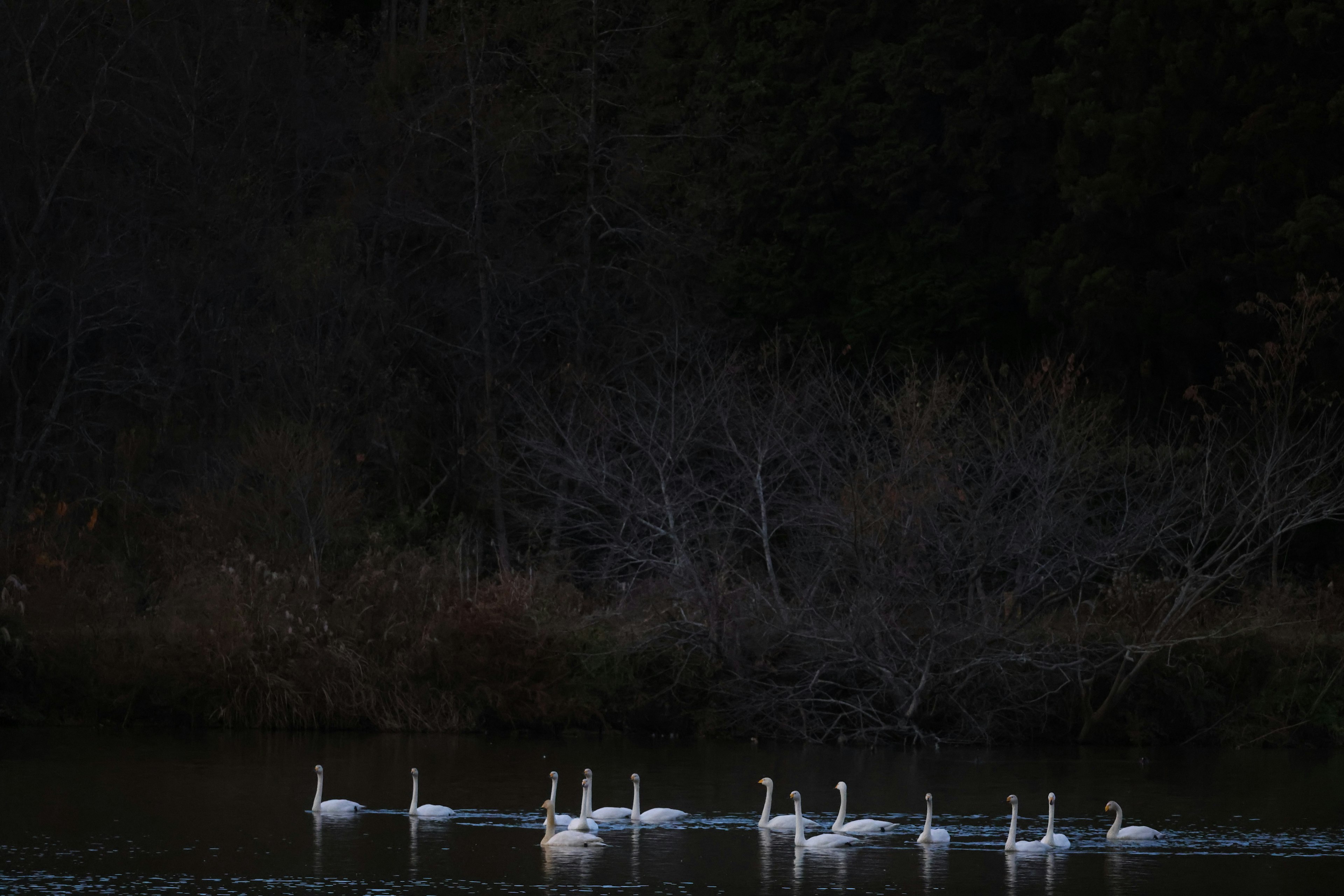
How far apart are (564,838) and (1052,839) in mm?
4833

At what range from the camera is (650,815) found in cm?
2172

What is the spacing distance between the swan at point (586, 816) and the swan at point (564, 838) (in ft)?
0.72

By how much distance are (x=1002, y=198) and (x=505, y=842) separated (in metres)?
23.4

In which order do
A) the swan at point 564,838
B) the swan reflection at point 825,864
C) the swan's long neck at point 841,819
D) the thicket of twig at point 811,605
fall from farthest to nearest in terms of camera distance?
1. the thicket of twig at point 811,605
2. the swan's long neck at point 841,819
3. the swan at point 564,838
4. the swan reflection at point 825,864

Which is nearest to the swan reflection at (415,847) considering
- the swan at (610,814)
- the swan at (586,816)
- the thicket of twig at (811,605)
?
the swan at (586,816)

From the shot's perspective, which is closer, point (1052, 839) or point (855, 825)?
point (1052, 839)

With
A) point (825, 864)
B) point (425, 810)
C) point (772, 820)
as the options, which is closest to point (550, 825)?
point (425, 810)

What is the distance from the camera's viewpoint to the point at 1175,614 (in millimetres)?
30031

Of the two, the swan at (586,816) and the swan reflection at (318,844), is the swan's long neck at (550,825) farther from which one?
the swan reflection at (318,844)

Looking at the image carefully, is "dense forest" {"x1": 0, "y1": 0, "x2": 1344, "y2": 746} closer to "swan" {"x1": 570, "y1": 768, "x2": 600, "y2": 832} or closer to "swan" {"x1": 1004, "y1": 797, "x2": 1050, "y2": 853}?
"swan" {"x1": 570, "y1": 768, "x2": 600, "y2": 832}

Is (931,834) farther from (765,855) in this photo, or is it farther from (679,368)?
(679,368)

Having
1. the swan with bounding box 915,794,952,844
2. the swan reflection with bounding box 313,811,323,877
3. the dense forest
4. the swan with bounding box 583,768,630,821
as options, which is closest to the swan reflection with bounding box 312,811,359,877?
the swan reflection with bounding box 313,811,323,877

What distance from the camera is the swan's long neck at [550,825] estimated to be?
20312mm

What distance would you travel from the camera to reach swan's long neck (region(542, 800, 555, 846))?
66.6 feet
